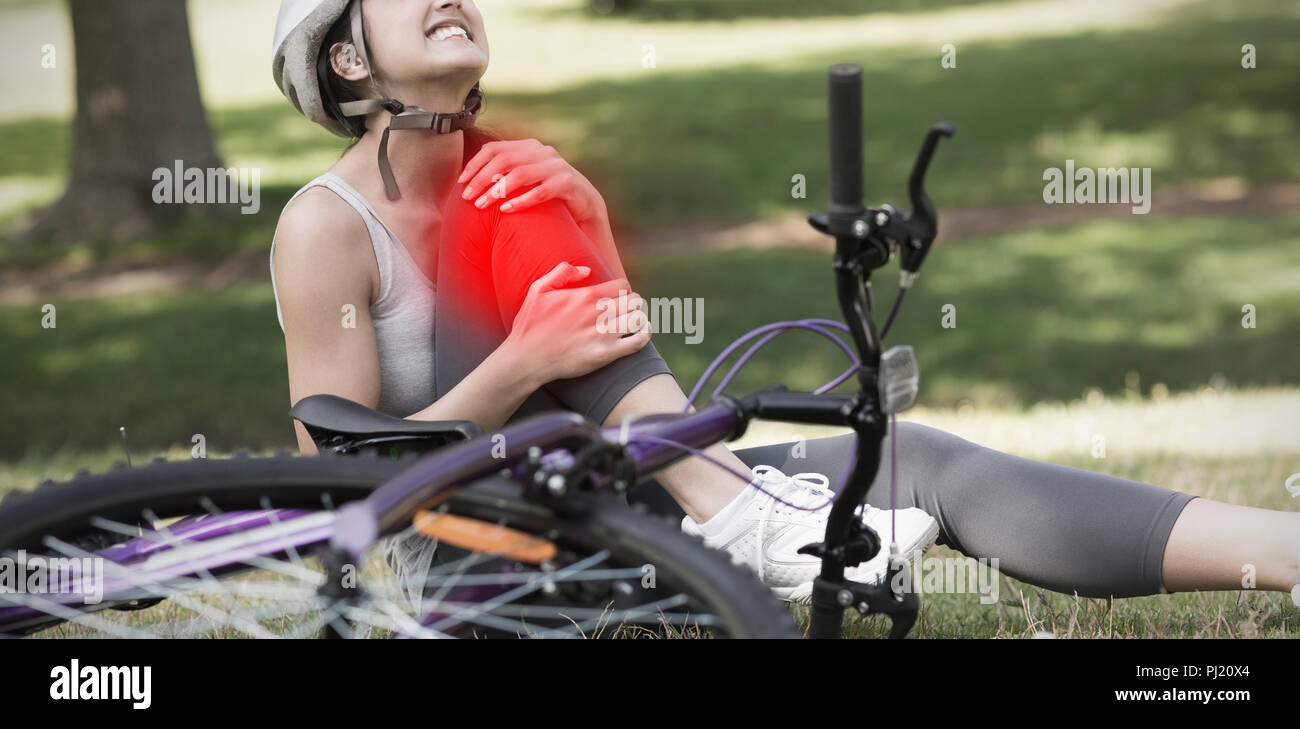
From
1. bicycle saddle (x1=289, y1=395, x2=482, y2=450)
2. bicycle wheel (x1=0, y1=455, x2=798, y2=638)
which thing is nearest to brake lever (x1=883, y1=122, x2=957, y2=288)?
bicycle wheel (x1=0, y1=455, x2=798, y2=638)

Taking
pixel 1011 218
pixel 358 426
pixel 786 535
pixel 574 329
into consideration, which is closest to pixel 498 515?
pixel 358 426

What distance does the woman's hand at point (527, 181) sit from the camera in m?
2.52

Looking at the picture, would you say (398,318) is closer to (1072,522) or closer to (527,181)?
(527,181)

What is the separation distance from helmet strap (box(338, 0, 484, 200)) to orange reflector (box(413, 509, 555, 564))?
1141 millimetres

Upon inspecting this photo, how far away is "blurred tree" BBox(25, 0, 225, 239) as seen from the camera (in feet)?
33.2

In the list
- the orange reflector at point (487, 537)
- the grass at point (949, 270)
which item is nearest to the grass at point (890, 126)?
the grass at point (949, 270)

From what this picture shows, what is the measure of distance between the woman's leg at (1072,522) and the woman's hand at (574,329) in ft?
1.66

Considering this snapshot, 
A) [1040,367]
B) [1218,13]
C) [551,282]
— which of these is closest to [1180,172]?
[1040,367]

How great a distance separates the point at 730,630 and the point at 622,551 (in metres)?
0.18

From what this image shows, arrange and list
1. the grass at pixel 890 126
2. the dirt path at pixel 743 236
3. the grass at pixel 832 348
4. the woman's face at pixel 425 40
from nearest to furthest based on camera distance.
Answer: the woman's face at pixel 425 40 < the grass at pixel 832 348 < the dirt path at pixel 743 236 < the grass at pixel 890 126

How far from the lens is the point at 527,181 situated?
2.54m

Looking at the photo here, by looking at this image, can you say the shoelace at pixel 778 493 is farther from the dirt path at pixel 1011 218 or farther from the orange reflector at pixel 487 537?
the dirt path at pixel 1011 218

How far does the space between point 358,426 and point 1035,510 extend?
1231 millimetres

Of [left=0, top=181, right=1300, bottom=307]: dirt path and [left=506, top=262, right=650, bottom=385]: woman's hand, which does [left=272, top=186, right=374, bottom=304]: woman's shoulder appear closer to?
[left=506, top=262, right=650, bottom=385]: woman's hand
